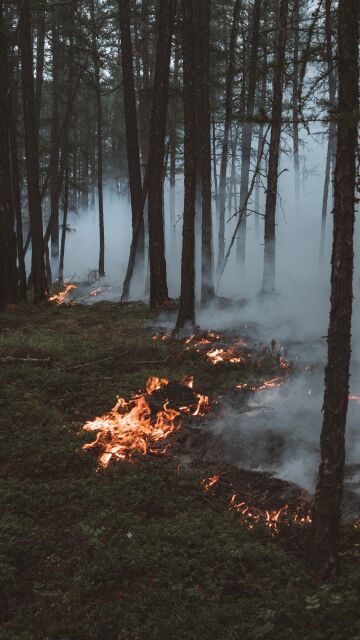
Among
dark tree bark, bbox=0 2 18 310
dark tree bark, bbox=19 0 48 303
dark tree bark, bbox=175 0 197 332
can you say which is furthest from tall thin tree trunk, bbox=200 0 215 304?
dark tree bark, bbox=0 2 18 310

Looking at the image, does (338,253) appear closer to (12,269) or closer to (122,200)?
(12,269)

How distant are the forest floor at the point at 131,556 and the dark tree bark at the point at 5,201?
774 cm

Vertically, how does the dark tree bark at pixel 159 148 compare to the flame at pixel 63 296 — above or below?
above

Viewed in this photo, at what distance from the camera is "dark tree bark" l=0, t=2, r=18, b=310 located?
14.0 metres

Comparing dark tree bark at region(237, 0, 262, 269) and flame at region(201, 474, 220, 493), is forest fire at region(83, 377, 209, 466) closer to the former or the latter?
flame at region(201, 474, 220, 493)

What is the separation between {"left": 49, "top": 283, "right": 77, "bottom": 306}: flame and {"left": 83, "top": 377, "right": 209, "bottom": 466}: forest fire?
29.9ft

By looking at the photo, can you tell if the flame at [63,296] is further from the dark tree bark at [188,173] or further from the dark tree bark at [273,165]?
the dark tree bark at [273,165]

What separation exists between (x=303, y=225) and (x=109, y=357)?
29.5 m

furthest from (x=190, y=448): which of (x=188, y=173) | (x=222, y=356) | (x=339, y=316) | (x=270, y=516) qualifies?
(x=188, y=173)

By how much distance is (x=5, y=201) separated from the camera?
1430 centimetres

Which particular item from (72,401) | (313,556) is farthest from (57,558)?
(72,401)

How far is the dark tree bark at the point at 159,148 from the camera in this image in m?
13.7

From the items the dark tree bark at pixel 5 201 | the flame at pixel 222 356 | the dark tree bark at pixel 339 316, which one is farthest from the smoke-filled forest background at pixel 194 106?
the flame at pixel 222 356

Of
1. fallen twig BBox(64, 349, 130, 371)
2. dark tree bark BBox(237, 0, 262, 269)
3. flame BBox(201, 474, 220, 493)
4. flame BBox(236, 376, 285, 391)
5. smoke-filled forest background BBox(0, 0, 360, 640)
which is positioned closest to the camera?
smoke-filled forest background BBox(0, 0, 360, 640)
